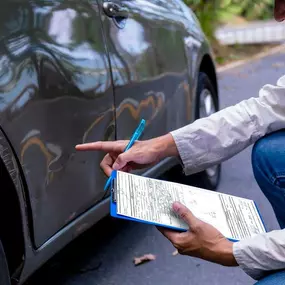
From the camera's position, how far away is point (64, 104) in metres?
2.45

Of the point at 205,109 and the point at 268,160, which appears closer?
the point at 268,160

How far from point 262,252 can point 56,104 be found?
0.96 metres

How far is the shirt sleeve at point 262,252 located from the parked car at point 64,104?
768mm

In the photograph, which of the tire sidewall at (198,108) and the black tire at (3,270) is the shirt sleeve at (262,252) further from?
the tire sidewall at (198,108)

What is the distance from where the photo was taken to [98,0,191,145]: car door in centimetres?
289

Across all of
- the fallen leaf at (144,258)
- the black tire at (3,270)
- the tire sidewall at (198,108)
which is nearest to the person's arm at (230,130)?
the black tire at (3,270)

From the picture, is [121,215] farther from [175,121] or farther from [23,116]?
[175,121]

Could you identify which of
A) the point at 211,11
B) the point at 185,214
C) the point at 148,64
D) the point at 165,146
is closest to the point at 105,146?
the point at 165,146

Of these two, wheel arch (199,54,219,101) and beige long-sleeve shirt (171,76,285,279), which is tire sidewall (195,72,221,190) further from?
beige long-sleeve shirt (171,76,285,279)

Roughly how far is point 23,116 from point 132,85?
0.88 meters

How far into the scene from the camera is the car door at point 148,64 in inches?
114

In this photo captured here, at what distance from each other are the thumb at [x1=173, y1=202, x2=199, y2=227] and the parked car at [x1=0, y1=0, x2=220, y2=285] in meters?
0.58

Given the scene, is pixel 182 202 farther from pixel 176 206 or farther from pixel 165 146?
pixel 165 146

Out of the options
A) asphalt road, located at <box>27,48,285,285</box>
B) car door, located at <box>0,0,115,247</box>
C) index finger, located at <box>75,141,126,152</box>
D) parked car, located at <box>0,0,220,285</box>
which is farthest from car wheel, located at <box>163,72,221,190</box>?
index finger, located at <box>75,141,126,152</box>
